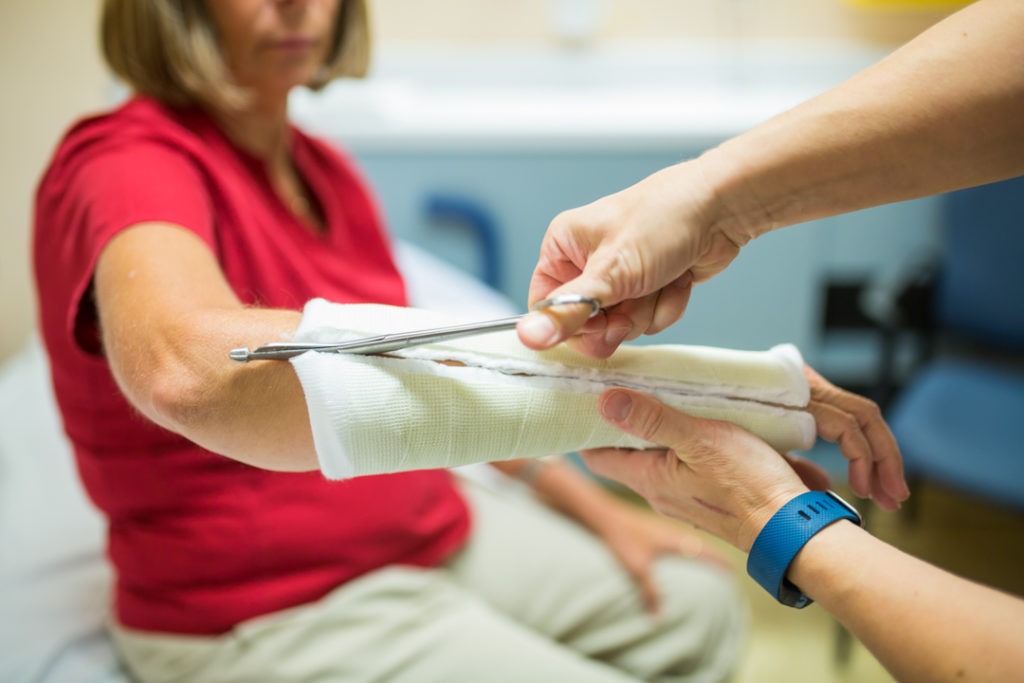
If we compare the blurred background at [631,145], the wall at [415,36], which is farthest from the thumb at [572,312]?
the wall at [415,36]

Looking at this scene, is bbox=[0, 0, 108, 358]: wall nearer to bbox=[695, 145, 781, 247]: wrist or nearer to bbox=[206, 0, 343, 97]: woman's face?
bbox=[206, 0, 343, 97]: woman's face

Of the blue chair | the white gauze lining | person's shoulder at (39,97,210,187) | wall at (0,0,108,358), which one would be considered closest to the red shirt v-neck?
person's shoulder at (39,97,210,187)

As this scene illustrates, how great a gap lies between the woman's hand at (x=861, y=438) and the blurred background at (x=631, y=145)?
2.22 ft

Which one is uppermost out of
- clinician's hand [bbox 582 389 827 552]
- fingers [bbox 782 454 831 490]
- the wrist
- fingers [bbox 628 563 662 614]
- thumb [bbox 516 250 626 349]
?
the wrist

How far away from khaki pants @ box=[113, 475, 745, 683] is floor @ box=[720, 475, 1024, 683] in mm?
287

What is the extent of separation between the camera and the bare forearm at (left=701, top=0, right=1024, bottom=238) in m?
0.51

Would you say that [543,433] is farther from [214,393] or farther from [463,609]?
[463,609]

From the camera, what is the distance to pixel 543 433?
1.96 ft

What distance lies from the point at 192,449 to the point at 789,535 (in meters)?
0.52

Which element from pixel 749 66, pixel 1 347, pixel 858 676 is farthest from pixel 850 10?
pixel 1 347

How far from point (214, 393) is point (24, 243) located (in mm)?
1645

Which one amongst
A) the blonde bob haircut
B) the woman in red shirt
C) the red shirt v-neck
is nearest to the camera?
the woman in red shirt

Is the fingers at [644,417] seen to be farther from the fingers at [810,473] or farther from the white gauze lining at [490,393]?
the fingers at [810,473]

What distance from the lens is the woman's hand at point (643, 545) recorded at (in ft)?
3.40
